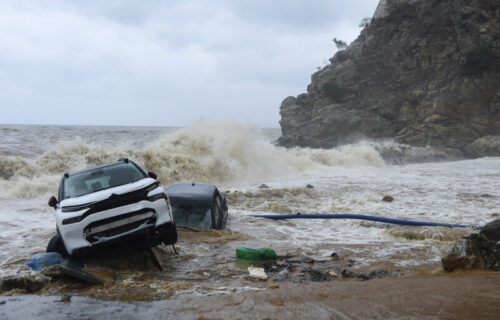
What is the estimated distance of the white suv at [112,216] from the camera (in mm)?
5203

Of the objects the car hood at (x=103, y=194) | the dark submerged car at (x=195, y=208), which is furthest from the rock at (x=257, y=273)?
the dark submerged car at (x=195, y=208)

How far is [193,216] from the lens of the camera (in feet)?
26.9

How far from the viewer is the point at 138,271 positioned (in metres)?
5.52

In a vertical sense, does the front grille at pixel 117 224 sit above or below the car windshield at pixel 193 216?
above

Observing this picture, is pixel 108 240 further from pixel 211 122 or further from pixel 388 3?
pixel 388 3

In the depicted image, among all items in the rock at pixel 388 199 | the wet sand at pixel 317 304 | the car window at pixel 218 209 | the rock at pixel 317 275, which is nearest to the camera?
the wet sand at pixel 317 304

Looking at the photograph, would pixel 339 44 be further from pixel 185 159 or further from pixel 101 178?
pixel 101 178

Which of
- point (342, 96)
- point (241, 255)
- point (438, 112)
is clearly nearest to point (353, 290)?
point (241, 255)

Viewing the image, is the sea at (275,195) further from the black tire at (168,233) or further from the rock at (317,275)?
the black tire at (168,233)

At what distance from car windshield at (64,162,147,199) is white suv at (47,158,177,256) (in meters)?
0.06

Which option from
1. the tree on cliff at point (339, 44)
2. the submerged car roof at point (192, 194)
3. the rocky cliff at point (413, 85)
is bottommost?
the submerged car roof at point (192, 194)

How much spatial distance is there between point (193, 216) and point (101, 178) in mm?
2343

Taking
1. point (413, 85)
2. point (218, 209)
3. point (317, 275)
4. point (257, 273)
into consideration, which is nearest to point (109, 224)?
point (257, 273)

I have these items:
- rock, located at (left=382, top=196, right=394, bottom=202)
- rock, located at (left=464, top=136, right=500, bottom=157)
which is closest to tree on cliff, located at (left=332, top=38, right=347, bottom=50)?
rock, located at (left=464, top=136, right=500, bottom=157)
